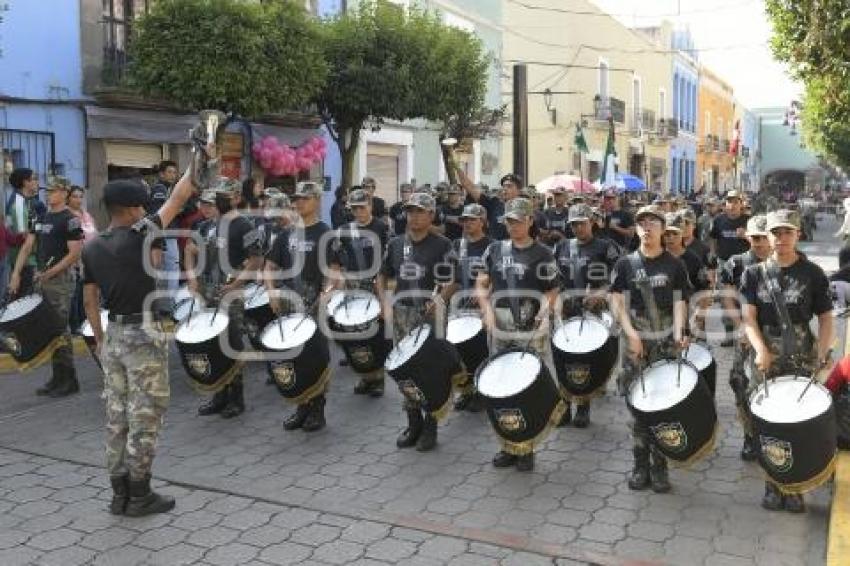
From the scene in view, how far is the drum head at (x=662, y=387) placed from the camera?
5.08 m

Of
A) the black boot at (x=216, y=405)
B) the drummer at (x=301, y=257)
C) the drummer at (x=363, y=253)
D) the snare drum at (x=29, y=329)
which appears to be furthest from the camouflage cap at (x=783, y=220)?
the snare drum at (x=29, y=329)

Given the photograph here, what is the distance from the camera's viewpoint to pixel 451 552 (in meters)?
4.62

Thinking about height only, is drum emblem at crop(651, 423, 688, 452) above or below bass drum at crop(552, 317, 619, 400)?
below

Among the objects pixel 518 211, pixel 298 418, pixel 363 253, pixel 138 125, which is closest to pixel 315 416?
pixel 298 418

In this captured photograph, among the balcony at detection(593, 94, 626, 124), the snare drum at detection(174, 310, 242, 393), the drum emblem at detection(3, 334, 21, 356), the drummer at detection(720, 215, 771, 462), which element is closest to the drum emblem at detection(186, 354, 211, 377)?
the snare drum at detection(174, 310, 242, 393)

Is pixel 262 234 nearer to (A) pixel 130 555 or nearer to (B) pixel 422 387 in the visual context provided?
→ (B) pixel 422 387

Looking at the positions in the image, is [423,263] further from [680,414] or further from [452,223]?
[452,223]

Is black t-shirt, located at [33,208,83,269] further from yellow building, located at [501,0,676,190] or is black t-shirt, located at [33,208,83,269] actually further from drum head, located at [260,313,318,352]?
yellow building, located at [501,0,676,190]

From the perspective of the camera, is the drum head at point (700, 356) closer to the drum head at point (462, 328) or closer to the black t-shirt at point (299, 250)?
the drum head at point (462, 328)

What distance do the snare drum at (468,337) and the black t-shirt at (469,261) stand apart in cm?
26

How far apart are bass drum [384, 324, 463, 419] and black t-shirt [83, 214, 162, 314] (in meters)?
1.82

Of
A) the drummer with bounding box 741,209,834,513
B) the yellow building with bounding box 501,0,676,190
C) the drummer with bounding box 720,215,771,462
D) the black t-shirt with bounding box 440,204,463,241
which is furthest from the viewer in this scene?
the yellow building with bounding box 501,0,676,190

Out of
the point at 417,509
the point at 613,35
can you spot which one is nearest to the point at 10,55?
the point at 417,509

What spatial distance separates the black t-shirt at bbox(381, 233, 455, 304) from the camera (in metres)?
6.79
